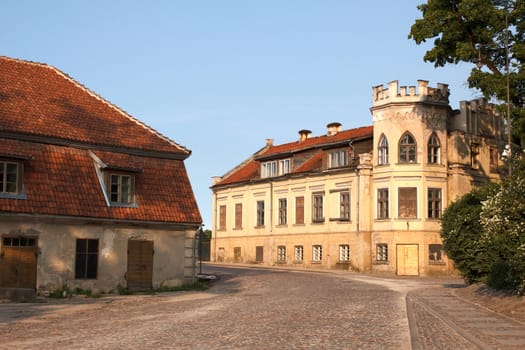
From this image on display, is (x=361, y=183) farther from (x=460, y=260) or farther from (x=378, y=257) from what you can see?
(x=460, y=260)

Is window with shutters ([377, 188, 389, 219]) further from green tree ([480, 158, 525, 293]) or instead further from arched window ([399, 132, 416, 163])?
green tree ([480, 158, 525, 293])

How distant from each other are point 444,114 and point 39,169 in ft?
98.1

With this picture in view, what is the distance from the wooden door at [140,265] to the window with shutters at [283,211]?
2800cm

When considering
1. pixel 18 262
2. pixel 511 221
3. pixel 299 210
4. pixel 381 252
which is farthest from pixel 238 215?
pixel 511 221

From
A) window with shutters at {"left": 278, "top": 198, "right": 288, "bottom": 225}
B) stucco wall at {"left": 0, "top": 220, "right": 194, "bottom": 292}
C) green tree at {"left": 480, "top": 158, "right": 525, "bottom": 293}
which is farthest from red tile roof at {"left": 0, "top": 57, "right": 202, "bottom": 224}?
window with shutters at {"left": 278, "top": 198, "right": 288, "bottom": 225}

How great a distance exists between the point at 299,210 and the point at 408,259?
10450 millimetres

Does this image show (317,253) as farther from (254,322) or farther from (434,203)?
(254,322)

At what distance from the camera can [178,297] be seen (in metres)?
23.8

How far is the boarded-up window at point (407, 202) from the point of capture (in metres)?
45.2

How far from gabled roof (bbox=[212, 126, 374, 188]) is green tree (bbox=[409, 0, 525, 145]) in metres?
16.9

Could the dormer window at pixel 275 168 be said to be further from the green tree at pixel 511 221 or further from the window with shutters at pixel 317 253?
the green tree at pixel 511 221

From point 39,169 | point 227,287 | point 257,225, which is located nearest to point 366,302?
point 227,287

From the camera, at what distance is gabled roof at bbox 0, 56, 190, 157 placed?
81.0 feet

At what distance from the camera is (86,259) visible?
24719mm
